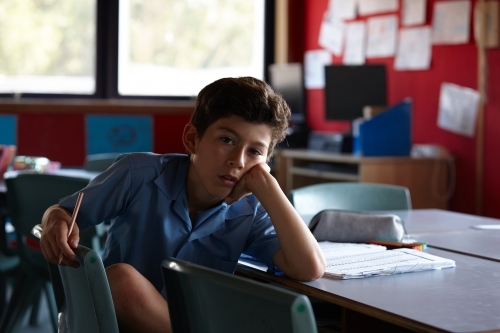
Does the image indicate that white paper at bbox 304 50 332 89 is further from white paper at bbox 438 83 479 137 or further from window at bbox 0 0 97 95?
window at bbox 0 0 97 95

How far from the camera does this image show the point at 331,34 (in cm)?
564

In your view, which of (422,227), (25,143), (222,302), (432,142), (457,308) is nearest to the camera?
(222,302)

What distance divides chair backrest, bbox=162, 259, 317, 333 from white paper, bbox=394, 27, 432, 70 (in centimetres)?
388

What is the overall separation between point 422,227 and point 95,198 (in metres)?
0.99

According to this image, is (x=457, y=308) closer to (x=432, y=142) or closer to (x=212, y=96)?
(x=212, y=96)

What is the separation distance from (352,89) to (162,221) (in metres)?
3.48

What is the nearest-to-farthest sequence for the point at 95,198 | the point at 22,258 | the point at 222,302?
1. the point at 222,302
2. the point at 95,198
3. the point at 22,258

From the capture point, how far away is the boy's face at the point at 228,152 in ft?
5.21

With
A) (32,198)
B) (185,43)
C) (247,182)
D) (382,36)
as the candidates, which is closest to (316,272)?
(247,182)

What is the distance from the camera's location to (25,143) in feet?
16.8

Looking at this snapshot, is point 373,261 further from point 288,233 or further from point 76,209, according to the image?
point 76,209

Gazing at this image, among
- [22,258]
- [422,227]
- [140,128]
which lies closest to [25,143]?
[140,128]

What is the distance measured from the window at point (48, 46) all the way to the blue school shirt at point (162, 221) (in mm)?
3857

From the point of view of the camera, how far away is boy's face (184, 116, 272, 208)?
1.59 metres
